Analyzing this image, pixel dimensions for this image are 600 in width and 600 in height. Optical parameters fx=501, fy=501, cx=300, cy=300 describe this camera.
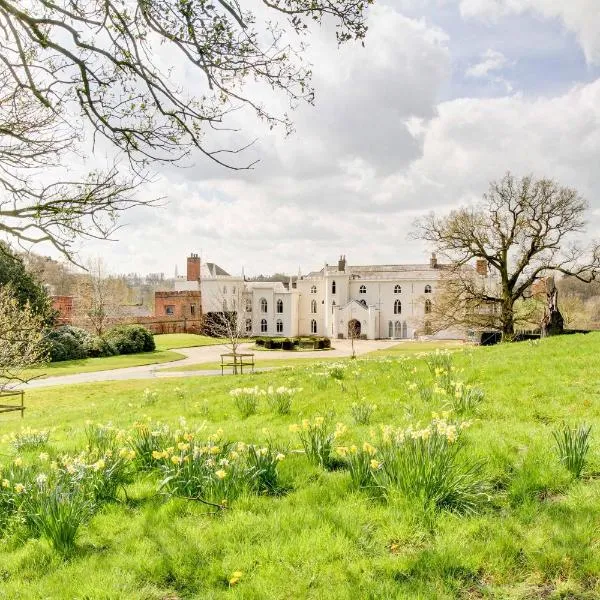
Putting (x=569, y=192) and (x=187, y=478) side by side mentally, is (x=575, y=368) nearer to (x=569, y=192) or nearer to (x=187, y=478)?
(x=187, y=478)

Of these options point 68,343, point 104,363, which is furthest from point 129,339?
point 104,363

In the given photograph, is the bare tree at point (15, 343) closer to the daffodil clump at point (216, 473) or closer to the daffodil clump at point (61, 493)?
the daffodil clump at point (61, 493)

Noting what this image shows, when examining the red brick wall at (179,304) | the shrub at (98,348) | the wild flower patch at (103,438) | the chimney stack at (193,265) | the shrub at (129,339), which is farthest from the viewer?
the chimney stack at (193,265)

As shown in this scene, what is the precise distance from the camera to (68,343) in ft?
130

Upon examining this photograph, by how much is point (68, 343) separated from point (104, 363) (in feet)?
13.9

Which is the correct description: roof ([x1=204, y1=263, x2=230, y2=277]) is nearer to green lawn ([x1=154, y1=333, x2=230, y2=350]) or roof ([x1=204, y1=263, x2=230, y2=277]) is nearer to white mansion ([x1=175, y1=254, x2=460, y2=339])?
white mansion ([x1=175, y1=254, x2=460, y2=339])

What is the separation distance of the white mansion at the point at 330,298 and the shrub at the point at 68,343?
21154 millimetres

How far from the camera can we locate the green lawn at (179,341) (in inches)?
1992

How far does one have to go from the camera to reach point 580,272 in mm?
28203

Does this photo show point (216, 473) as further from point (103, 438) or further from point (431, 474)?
point (103, 438)

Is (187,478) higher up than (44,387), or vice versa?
(187,478)

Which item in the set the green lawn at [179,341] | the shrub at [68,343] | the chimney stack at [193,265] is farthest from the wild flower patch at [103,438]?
the chimney stack at [193,265]

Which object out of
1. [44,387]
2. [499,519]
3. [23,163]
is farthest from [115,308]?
[499,519]

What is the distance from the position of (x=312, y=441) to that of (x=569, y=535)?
2.53m
